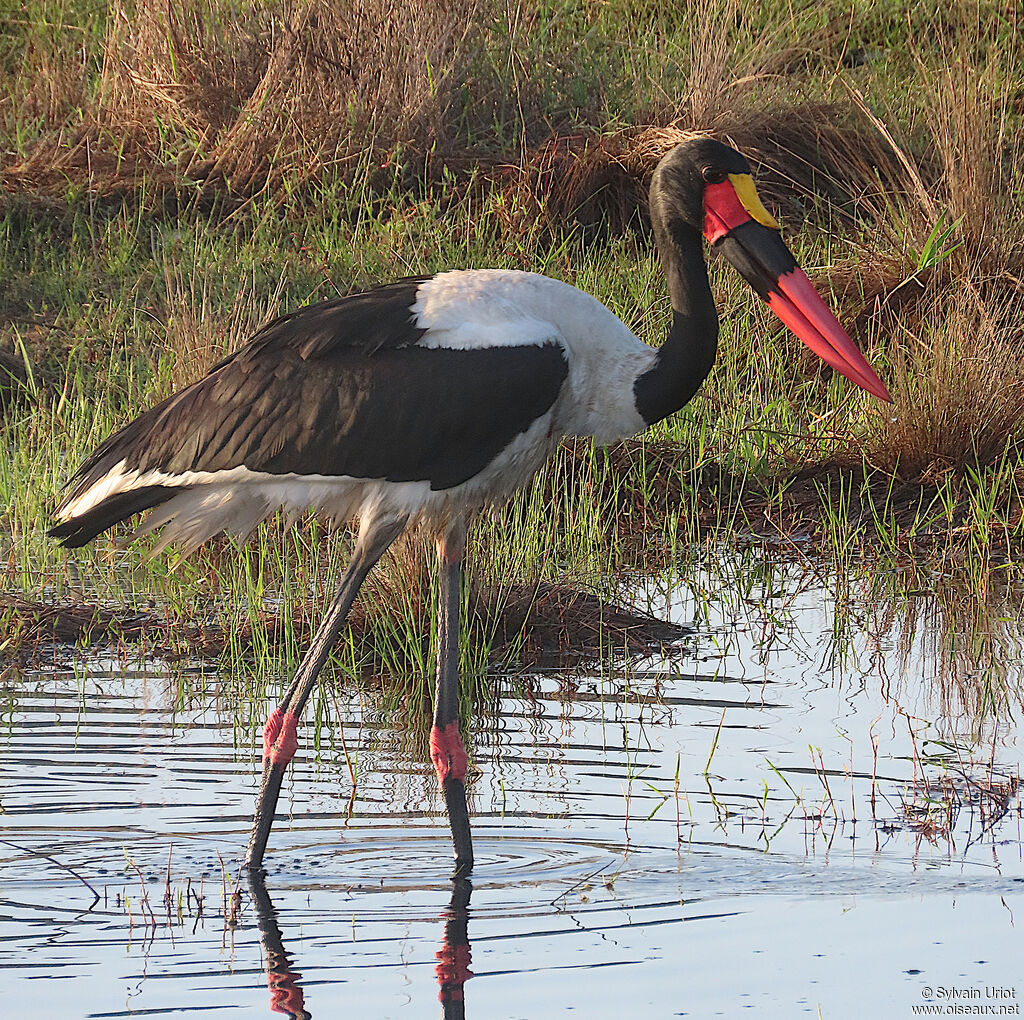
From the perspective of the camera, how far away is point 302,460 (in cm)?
447

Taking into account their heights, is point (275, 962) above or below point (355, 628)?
below

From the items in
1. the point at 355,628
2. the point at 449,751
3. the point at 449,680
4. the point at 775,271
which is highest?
the point at 775,271

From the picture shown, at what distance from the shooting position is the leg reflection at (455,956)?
135 inches

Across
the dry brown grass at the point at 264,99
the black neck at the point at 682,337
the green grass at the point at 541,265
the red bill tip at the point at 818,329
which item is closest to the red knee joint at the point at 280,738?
the green grass at the point at 541,265

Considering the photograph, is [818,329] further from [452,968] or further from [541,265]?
[541,265]

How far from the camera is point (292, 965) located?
3.58m

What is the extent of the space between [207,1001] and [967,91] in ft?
18.4

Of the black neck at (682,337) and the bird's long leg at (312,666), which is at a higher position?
the black neck at (682,337)

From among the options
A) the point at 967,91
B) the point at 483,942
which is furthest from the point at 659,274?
the point at 483,942

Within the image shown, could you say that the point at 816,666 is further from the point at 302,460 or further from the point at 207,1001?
the point at 207,1001

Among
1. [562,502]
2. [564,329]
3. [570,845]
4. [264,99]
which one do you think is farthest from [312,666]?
[264,99]

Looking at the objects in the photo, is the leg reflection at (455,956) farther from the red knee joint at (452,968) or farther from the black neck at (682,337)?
the black neck at (682,337)

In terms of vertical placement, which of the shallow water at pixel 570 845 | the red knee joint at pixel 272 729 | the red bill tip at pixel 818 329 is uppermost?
the red bill tip at pixel 818 329

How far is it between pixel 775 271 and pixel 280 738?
1510 mm
